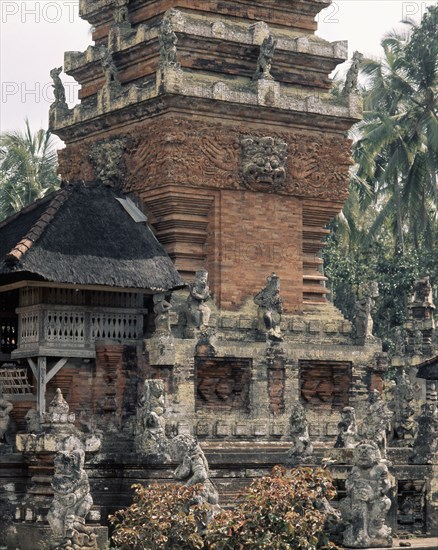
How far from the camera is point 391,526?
22062 mm

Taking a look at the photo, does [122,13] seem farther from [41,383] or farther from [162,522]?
[162,522]

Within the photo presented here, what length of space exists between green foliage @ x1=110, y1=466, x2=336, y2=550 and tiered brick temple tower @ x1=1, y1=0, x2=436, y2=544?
2479 millimetres

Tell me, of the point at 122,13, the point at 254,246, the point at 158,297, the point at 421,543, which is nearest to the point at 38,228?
the point at 158,297

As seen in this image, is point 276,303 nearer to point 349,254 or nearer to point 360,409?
point 360,409

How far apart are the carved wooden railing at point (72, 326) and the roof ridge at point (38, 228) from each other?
1.12 meters

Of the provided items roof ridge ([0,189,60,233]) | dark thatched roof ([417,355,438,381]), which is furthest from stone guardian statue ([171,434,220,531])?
dark thatched roof ([417,355,438,381])

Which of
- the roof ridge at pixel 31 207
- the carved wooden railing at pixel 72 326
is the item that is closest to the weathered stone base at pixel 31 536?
the carved wooden railing at pixel 72 326

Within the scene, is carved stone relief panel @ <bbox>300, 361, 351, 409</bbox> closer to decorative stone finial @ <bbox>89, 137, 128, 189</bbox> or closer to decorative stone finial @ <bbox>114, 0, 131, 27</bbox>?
decorative stone finial @ <bbox>89, 137, 128, 189</bbox>

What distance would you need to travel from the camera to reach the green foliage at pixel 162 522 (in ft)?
63.1

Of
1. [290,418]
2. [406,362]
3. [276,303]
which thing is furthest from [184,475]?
[406,362]

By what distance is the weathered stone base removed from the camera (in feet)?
67.8

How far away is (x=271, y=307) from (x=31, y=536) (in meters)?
5.58

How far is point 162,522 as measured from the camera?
19.3 m

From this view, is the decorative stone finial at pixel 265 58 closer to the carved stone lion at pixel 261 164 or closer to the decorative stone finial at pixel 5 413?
the carved stone lion at pixel 261 164
